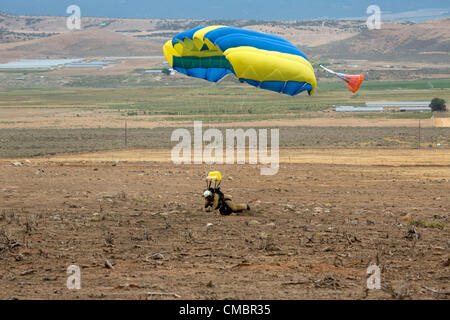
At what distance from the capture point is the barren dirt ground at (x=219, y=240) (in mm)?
9977

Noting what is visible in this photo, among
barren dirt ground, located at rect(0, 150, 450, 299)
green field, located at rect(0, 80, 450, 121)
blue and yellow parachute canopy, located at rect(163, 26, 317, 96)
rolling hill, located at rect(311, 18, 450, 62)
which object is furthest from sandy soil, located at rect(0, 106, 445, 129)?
rolling hill, located at rect(311, 18, 450, 62)

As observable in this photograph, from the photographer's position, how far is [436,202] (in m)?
18.9

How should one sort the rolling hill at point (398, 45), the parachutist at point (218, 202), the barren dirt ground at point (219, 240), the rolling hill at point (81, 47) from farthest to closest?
the rolling hill at point (81, 47), the rolling hill at point (398, 45), the parachutist at point (218, 202), the barren dirt ground at point (219, 240)

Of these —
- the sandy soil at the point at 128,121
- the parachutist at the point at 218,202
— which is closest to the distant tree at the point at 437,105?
the sandy soil at the point at 128,121

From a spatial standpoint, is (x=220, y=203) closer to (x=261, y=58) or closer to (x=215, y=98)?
(x=261, y=58)

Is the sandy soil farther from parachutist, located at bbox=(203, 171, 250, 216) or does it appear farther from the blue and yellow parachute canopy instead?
parachutist, located at bbox=(203, 171, 250, 216)

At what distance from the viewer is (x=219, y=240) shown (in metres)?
13.1

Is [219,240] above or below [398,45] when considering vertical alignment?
below

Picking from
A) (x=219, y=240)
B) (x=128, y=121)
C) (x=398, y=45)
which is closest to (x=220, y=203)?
(x=219, y=240)

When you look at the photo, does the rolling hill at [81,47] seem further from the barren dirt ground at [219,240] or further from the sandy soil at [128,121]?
the barren dirt ground at [219,240]

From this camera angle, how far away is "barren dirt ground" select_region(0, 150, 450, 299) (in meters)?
9.98

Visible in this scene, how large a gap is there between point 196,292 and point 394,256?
4073mm

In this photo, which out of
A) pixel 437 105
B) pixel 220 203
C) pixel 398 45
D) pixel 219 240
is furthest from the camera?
pixel 398 45
